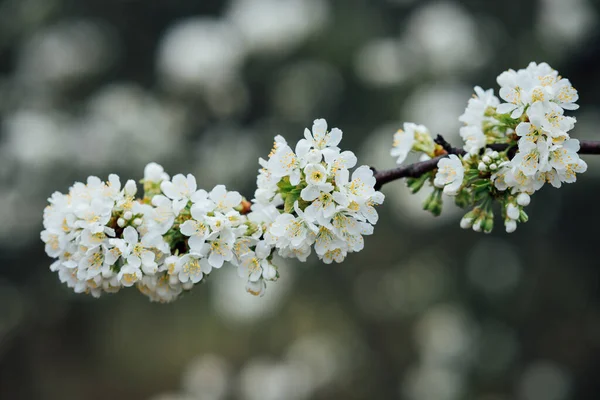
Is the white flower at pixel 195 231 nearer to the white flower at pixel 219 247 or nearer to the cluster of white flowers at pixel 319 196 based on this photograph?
the white flower at pixel 219 247

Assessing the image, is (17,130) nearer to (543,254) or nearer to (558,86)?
(543,254)

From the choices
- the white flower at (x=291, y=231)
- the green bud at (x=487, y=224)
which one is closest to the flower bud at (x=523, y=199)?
the green bud at (x=487, y=224)

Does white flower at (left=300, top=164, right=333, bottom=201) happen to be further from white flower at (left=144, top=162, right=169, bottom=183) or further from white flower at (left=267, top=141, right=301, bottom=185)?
white flower at (left=144, top=162, right=169, bottom=183)

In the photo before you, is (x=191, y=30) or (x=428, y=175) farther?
(x=191, y=30)

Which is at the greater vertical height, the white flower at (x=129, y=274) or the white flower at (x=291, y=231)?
the white flower at (x=291, y=231)

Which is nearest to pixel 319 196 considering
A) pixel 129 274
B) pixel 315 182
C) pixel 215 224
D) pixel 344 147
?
pixel 315 182

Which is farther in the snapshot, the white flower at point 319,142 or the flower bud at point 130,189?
the flower bud at point 130,189

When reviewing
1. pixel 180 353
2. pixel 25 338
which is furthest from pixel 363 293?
pixel 25 338
